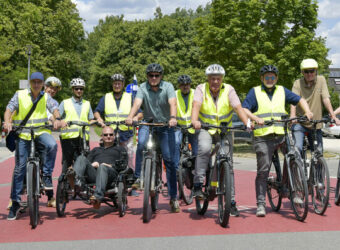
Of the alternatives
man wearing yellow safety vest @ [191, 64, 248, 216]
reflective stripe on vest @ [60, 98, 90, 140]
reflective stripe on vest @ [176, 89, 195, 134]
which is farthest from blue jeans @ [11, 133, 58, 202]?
reflective stripe on vest @ [176, 89, 195, 134]

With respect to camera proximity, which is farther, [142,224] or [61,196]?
[61,196]

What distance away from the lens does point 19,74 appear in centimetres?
3291

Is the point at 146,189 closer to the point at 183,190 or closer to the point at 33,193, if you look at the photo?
the point at 33,193

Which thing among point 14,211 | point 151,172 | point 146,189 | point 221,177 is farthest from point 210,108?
point 14,211

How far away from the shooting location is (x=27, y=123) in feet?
23.1

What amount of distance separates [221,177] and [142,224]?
1.15 m

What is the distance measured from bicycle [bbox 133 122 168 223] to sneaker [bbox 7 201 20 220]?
67.4 inches

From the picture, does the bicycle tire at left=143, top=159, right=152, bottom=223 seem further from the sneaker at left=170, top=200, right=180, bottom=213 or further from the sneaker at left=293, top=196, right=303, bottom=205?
the sneaker at left=293, top=196, right=303, bottom=205

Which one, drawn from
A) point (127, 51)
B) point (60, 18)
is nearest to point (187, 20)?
point (127, 51)

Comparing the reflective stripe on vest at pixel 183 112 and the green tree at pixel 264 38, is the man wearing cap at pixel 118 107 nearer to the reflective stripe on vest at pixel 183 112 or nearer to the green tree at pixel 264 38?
the reflective stripe on vest at pixel 183 112

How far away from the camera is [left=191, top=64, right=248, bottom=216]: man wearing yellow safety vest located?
6680 mm

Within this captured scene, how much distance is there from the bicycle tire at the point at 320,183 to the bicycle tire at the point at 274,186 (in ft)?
1.54

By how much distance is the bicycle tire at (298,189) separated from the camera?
636cm

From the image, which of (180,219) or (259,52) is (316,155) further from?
(259,52)
